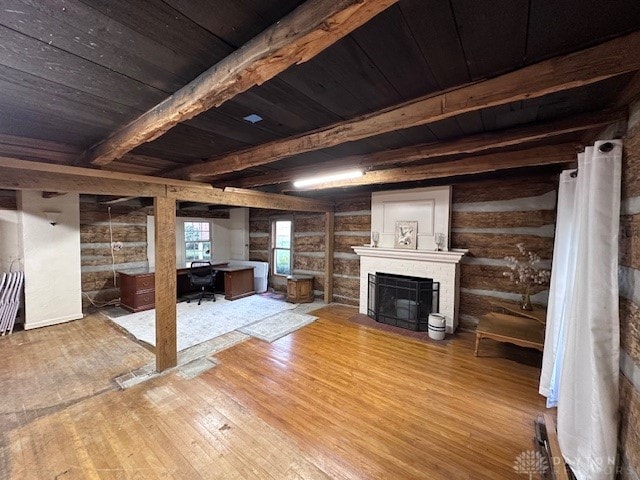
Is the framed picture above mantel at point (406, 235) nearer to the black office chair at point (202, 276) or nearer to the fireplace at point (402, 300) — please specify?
the fireplace at point (402, 300)

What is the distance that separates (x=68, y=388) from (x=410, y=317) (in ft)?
14.2

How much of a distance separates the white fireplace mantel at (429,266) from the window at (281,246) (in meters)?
2.28

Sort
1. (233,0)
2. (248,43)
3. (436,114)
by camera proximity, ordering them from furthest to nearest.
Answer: (436,114), (248,43), (233,0)

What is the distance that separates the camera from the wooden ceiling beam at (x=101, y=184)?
2180 millimetres

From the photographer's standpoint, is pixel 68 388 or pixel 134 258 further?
pixel 134 258

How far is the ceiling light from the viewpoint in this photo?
1.58 meters

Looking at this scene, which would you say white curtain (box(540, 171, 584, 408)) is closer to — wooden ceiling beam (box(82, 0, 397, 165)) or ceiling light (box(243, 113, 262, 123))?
wooden ceiling beam (box(82, 0, 397, 165))

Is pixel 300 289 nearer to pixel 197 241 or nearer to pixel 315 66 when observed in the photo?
pixel 197 241

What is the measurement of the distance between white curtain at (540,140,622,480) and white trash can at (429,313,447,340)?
2.05 meters

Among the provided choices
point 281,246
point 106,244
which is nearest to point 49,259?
point 106,244

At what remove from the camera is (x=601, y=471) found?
1.34 meters

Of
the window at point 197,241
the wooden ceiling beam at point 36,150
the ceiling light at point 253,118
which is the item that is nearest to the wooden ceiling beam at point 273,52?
the ceiling light at point 253,118

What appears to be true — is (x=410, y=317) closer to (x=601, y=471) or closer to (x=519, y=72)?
(x=601, y=471)

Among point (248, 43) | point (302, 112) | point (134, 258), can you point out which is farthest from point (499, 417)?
point (134, 258)
